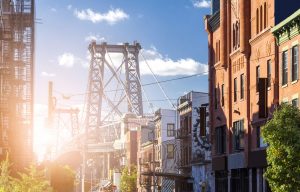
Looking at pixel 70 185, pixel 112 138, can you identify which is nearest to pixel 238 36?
pixel 70 185

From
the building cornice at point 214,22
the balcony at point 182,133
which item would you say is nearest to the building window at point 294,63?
the building cornice at point 214,22

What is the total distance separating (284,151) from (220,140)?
29437 mm

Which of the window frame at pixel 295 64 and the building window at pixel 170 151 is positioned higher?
the window frame at pixel 295 64

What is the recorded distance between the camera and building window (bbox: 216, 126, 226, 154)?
6246cm

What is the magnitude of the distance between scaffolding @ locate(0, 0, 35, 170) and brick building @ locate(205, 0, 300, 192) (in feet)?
63.7

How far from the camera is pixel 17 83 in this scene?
77750 millimetres

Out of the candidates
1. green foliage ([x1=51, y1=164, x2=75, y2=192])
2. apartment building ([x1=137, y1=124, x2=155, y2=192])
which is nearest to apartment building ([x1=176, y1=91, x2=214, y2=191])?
apartment building ([x1=137, y1=124, x2=155, y2=192])

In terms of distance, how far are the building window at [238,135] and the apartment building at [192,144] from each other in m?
11.6

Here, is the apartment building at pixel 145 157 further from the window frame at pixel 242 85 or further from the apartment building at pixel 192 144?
the window frame at pixel 242 85

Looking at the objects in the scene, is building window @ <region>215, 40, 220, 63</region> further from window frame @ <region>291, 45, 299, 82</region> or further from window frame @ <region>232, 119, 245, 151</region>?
window frame @ <region>291, 45, 299, 82</region>

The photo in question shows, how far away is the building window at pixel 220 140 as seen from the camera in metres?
62.5

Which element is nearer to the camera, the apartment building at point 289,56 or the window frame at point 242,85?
the apartment building at point 289,56

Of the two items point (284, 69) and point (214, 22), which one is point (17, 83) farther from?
point (284, 69)

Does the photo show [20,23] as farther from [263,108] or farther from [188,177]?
[263,108]
